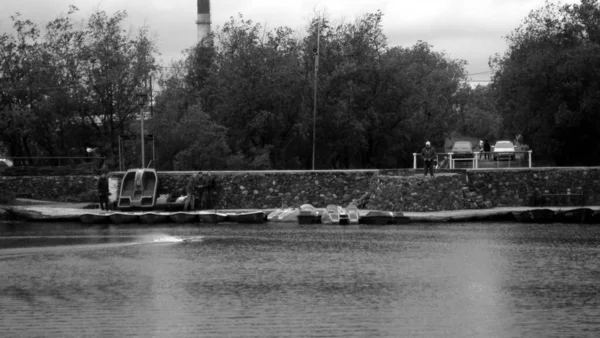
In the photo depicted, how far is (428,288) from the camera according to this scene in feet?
70.1

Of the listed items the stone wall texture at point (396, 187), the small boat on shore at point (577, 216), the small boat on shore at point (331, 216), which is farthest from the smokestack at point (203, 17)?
the small boat on shore at point (577, 216)

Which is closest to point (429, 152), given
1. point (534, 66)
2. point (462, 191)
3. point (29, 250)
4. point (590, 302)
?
point (462, 191)

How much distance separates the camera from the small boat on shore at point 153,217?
37.9 meters

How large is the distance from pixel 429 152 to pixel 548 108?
1311 centimetres

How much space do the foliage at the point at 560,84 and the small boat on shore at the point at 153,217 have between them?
2009 centimetres

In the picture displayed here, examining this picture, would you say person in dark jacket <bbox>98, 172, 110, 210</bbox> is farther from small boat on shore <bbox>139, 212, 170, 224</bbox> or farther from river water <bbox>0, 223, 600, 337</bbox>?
river water <bbox>0, 223, 600, 337</bbox>

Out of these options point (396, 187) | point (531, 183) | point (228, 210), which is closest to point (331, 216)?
point (396, 187)

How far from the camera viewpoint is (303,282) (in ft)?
72.8

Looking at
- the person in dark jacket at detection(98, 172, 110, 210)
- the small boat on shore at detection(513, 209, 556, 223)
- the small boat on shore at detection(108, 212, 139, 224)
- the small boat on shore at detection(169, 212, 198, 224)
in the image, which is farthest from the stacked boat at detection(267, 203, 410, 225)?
the person in dark jacket at detection(98, 172, 110, 210)

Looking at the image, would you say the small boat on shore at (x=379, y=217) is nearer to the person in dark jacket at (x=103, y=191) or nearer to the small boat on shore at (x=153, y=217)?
the small boat on shore at (x=153, y=217)

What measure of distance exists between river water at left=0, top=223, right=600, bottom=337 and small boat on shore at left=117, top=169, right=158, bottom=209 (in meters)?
6.21

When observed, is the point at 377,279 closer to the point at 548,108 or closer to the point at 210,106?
the point at 548,108

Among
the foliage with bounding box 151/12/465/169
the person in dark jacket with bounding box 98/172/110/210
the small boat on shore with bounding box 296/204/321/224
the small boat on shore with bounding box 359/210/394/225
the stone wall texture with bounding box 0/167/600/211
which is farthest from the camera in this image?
the foliage with bounding box 151/12/465/169

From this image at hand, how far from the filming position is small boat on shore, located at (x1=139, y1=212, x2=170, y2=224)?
124 ft
